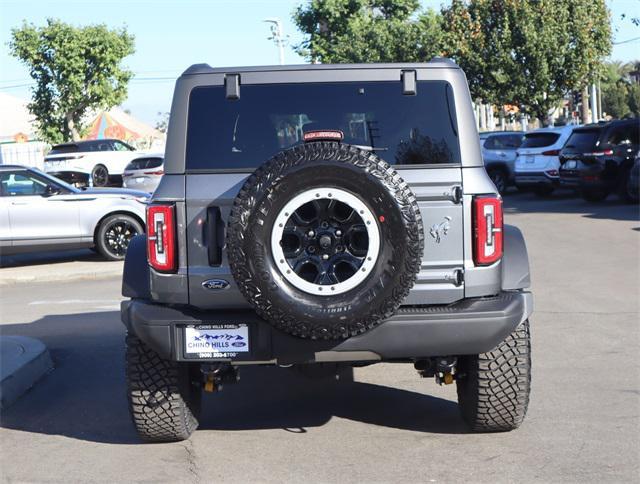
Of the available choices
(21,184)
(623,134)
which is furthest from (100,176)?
(21,184)

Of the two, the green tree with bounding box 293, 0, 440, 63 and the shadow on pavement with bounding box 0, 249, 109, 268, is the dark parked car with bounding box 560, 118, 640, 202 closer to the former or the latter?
the shadow on pavement with bounding box 0, 249, 109, 268

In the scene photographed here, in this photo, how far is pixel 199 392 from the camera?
20.7 feet

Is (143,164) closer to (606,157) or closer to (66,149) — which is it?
(66,149)

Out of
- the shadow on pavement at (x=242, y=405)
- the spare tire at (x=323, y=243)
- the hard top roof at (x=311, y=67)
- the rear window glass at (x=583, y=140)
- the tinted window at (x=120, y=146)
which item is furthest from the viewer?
the tinted window at (x=120, y=146)

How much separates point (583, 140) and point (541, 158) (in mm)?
2451

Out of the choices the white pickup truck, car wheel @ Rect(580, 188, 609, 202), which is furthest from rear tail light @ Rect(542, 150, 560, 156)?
the white pickup truck

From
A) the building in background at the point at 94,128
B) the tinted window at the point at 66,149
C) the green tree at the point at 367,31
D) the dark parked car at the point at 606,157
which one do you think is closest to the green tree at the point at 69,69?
the building in background at the point at 94,128

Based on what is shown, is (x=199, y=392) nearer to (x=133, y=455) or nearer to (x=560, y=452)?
(x=133, y=455)

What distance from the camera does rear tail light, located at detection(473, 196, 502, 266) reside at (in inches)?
219

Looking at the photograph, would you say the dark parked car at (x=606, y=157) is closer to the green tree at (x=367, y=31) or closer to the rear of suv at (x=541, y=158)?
the rear of suv at (x=541, y=158)

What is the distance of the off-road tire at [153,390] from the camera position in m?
5.88

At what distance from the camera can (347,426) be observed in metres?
6.40

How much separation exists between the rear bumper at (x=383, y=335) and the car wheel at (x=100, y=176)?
36022 mm

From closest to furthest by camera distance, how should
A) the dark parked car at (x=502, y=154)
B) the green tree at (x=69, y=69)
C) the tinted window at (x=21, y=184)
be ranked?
the tinted window at (x=21, y=184)
the dark parked car at (x=502, y=154)
the green tree at (x=69, y=69)
